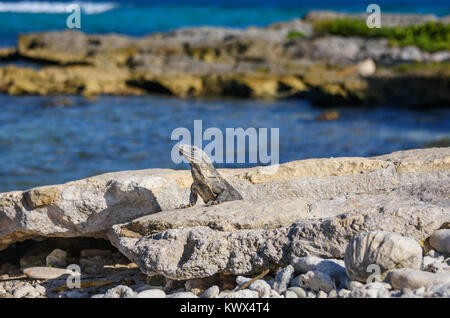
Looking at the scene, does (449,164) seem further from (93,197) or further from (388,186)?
(93,197)

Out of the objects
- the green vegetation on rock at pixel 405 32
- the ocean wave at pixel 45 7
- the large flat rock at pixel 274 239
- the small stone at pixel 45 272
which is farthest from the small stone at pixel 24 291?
A: the ocean wave at pixel 45 7

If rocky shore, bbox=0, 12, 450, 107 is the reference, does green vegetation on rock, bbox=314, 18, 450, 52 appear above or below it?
above

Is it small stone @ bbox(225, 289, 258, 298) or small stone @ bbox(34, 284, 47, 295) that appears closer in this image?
small stone @ bbox(225, 289, 258, 298)

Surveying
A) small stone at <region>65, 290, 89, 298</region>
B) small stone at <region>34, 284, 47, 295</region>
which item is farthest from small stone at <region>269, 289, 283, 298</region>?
small stone at <region>34, 284, 47, 295</region>

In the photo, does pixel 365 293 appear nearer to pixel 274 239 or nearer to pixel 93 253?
pixel 274 239

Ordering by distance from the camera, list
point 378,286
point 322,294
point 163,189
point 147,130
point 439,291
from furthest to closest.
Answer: point 147,130
point 163,189
point 322,294
point 378,286
point 439,291

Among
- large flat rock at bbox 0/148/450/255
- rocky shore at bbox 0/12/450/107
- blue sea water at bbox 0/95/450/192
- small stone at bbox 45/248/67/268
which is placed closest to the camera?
large flat rock at bbox 0/148/450/255

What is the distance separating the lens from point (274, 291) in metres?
4.57

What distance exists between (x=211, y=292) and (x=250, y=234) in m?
0.57

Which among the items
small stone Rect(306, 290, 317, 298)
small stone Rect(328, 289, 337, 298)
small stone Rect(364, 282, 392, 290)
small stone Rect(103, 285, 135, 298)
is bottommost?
small stone Rect(103, 285, 135, 298)

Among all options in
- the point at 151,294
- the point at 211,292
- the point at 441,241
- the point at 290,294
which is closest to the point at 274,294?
the point at 290,294

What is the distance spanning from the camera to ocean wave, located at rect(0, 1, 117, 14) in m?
68.3

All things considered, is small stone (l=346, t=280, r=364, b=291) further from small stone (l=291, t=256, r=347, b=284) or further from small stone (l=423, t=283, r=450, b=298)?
small stone (l=423, t=283, r=450, b=298)

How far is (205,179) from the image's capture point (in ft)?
18.7
